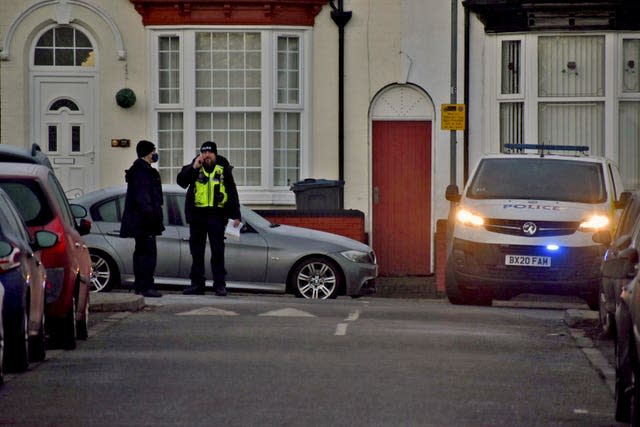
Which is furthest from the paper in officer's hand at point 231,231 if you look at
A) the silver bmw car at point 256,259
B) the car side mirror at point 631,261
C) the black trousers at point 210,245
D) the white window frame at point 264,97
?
the car side mirror at point 631,261

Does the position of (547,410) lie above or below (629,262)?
below

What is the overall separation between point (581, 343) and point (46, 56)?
14202 mm

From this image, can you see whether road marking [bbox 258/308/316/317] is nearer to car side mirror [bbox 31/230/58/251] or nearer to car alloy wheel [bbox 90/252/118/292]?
car alloy wheel [bbox 90/252/118/292]

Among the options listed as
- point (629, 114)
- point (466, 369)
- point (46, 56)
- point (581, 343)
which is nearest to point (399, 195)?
point (629, 114)

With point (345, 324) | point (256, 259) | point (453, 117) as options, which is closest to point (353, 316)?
point (345, 324)

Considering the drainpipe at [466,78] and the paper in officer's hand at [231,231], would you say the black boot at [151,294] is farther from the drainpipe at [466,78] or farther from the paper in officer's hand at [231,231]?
the drainpipe at [466,78]

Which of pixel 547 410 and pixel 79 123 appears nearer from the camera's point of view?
pixel 547 410

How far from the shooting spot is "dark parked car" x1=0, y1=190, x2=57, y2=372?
36.1 ft

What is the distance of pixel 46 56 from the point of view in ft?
89.2

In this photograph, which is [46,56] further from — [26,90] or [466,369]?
[466,369]

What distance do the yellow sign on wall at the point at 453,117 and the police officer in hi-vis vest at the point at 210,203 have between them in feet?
17.0

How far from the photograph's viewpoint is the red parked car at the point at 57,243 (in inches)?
516

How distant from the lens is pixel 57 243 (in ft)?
42.7

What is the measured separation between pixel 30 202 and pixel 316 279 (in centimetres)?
888
